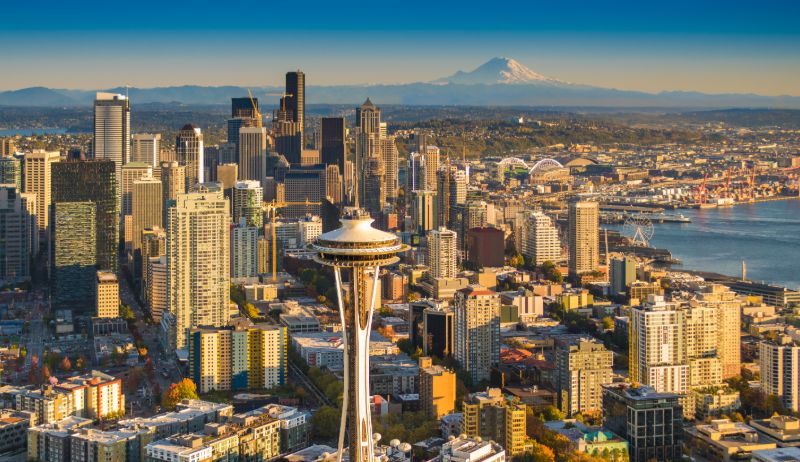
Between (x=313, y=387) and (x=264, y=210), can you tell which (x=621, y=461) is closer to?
(x=313, y=387)

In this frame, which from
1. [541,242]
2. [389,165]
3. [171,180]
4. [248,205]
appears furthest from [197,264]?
[389,165]

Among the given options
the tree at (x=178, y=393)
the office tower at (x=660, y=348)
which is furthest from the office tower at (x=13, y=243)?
the office tower at (x=660, y=348)

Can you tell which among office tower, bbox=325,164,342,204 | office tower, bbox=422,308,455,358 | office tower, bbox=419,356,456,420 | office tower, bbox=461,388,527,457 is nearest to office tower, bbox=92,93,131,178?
office tower, bbox=325,164,342,204

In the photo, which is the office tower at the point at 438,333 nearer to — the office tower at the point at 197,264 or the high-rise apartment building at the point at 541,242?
the office tower at the point at 197,264

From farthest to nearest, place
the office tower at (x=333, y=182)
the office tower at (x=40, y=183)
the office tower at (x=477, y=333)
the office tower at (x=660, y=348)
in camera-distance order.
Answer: the office tower at (x=333, y=182) < the office tower at (x=40, y=183) < the office tower at (x=477, y=333) < the office tower at (x=660, y=348)

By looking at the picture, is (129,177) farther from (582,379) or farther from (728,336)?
(582,379)
